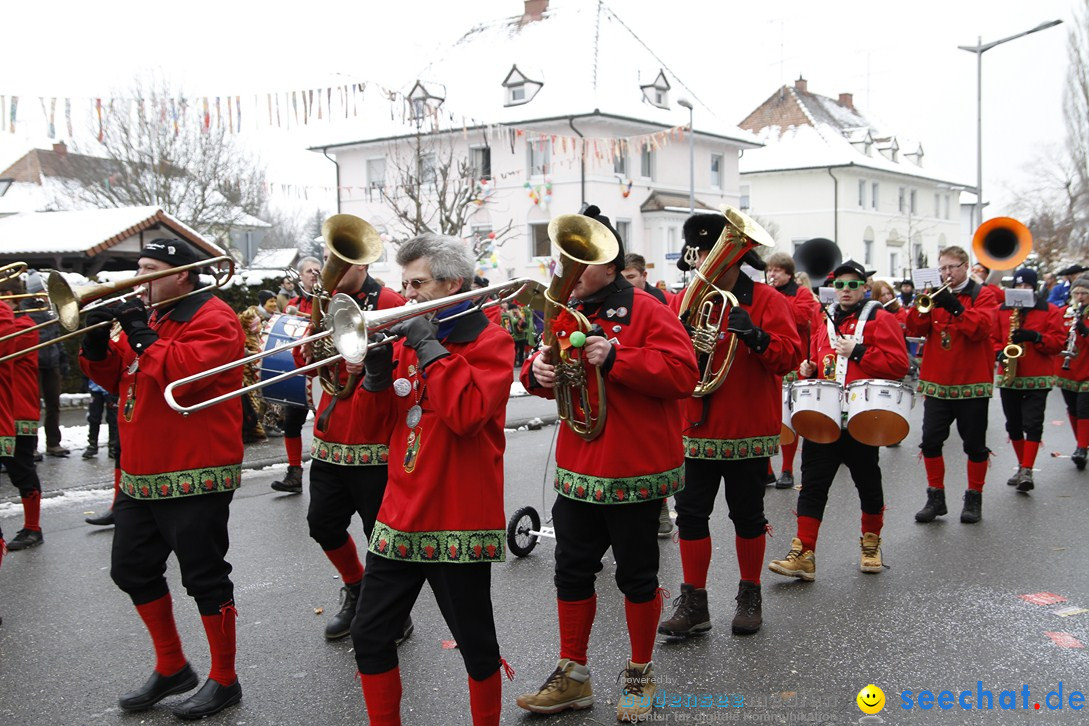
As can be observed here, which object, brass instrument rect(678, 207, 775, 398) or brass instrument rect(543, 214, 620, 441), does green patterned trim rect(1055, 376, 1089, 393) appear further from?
brass instrument rect(543, 214, 620, 441)

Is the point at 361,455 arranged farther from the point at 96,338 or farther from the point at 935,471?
the point at 935,471

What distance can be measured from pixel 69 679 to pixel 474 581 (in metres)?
2.29

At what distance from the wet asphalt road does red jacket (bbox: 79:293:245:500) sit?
0.99m

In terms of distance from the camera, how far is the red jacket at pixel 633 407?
12.6 feet

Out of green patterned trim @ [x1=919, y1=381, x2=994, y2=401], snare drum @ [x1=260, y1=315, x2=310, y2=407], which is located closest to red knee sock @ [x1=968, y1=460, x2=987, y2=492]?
green patterned trim @ [x1=919, y1=381, x2=994, y2=401]

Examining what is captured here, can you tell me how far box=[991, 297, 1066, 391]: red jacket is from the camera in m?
8.10

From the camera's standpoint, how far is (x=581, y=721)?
→ 397 centimetres

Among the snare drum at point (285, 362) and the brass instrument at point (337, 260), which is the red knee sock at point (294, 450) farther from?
the brass instrument at point (337, 260)

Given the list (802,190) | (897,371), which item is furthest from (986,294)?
(802,190)

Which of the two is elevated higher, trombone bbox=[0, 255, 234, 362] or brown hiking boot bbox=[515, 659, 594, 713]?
trombone bbox=[0, 255, 234, 362]

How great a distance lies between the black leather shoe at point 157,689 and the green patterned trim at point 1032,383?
22.8 ft

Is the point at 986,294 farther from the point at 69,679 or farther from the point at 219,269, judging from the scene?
the point at 69,679

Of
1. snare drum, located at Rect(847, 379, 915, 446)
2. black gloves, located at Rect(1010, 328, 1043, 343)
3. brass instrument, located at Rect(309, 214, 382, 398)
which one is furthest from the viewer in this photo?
black gloves, located at Rect(1010, 328, 1043, 343)

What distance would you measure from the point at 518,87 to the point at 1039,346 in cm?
2818
